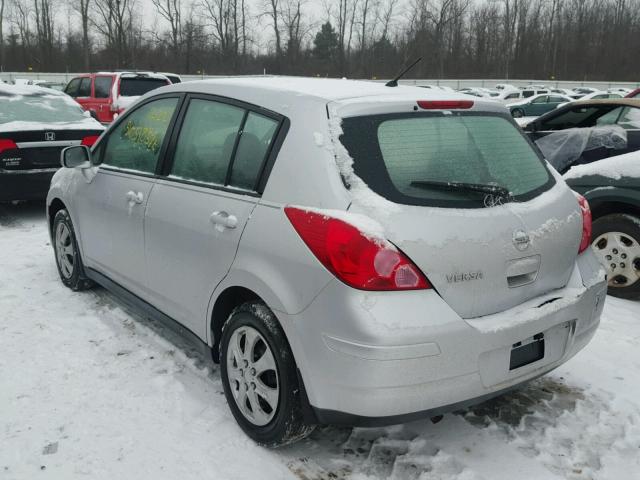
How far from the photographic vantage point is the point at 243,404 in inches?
116

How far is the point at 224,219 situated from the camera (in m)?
2.89

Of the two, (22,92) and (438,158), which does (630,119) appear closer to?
(438,158)

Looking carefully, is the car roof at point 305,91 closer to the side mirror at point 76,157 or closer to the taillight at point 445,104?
the taillight at point 445,104

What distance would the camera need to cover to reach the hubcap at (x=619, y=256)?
4.84m

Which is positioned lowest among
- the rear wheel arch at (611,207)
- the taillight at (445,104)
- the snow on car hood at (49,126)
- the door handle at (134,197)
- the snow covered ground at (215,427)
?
the snow covered ground at (215,427)

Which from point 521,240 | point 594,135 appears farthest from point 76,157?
point 594,135

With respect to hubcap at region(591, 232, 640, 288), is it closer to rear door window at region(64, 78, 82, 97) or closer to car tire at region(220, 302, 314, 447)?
car tire at region(220, 302, 314, 447)

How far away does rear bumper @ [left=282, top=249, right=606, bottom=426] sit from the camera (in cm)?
230

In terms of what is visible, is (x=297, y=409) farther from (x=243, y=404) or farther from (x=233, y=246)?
(x=233, y=246)

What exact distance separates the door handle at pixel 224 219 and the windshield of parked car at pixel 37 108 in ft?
19.0

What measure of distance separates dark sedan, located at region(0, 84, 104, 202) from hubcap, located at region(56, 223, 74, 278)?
2534 millimetres

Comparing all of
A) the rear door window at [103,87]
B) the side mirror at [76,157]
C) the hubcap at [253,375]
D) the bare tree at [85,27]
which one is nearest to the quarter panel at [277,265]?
the hubcap at [253,375]

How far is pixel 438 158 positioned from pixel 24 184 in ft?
19.8

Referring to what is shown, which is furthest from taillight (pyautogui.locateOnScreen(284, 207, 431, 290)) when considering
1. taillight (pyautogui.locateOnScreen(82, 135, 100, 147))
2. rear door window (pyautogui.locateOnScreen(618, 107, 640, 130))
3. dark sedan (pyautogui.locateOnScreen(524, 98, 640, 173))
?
taillight (pyautogui.locateOnScreen(82, 135, 100, 147))
